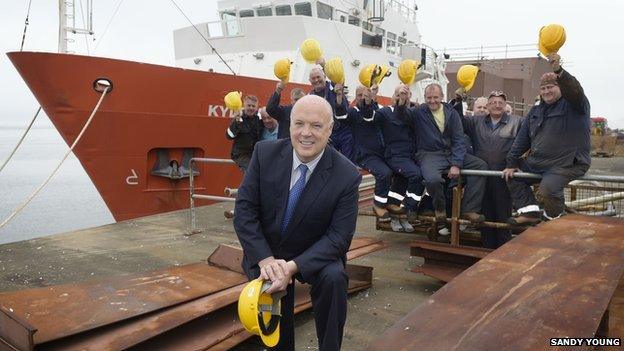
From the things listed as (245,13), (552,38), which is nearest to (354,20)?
(245,13)

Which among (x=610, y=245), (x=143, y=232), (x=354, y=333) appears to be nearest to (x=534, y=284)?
(x=610, y=245)

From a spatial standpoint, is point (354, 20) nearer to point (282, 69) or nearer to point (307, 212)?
point (282, 69)

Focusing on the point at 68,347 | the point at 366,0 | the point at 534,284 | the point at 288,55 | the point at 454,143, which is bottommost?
the point at 68,347

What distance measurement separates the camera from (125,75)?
7.03 meters

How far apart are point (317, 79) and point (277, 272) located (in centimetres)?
296

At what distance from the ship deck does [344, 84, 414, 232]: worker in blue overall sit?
1.85 ft

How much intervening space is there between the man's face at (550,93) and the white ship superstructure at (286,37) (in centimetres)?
614

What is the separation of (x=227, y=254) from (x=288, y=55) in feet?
23.5

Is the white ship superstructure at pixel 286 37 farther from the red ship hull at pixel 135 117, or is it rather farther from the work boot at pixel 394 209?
the work boot at pixel 394 209

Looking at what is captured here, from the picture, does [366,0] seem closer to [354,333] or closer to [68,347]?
[354,333]

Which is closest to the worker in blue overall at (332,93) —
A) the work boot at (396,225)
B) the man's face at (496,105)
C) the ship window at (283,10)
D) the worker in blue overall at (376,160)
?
the worker in blue overall at (376,160)

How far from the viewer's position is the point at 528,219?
4258 mm

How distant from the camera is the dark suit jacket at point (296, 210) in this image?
2.32 metres

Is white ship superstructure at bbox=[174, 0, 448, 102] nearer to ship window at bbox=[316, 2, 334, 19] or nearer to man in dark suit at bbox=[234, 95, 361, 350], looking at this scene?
ship window at bbox=[316, 2, 334, 19]
